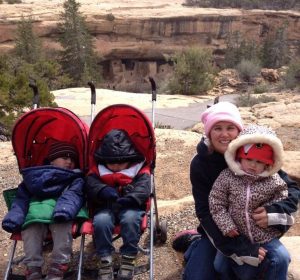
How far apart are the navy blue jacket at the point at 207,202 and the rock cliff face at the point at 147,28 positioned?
2771cm

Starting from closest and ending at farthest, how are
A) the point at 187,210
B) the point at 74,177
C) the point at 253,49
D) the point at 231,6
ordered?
the point at 74,177
the point at 187,210
the point at 253,49
the point at 231,6

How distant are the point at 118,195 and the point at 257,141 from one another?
1.13 metres

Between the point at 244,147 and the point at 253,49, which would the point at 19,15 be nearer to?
the point at 253,49

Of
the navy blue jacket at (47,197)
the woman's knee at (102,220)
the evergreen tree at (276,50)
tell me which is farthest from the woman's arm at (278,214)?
the evergreen tree at (276,50)

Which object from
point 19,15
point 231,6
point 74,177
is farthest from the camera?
point 231,6

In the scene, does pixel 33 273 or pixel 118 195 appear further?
pixel 118 195

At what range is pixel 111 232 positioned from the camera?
287 cm

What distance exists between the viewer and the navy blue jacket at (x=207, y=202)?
2.44 metres

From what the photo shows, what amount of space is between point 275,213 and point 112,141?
1.40 m

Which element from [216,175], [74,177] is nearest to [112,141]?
[74,177]

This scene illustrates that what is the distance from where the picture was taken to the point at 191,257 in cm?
276

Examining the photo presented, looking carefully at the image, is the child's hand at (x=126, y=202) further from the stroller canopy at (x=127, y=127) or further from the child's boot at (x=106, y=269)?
the stroller canopy at (x=127, y=127)

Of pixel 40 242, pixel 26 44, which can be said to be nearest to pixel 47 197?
pixel 40 242

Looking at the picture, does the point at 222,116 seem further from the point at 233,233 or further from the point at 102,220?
the point at 102,220
